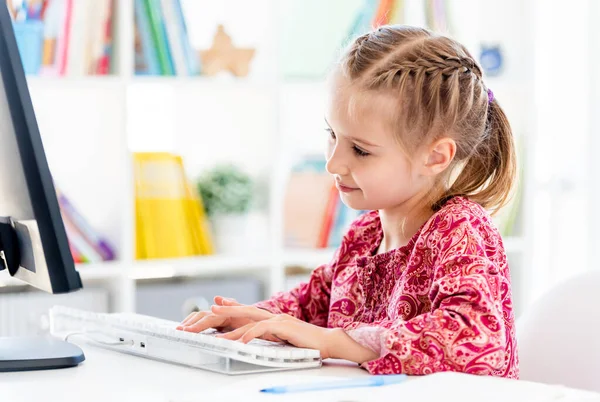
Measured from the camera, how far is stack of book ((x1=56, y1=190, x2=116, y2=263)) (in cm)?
266

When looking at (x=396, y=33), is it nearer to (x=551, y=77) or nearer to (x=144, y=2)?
(x=144, y=2)

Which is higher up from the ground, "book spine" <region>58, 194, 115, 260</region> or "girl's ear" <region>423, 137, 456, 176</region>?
"girl's ear" <region>423, 137, 456, 176</region>

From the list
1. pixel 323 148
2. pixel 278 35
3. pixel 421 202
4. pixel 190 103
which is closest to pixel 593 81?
pixel 323 148

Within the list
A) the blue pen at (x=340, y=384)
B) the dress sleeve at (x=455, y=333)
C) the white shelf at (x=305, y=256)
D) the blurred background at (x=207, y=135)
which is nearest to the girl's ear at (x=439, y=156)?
the dress sleeve at (x=455, y=333)

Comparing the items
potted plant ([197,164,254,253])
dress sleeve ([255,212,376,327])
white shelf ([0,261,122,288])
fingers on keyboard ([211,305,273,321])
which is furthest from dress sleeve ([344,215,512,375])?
potted plant ([197,164,254,253])

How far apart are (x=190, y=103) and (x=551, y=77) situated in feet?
4.63

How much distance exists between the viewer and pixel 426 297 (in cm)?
127

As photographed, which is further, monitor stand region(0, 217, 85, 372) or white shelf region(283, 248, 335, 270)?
white shelf region(283, 248, 335, 270)

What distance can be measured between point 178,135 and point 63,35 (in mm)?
489

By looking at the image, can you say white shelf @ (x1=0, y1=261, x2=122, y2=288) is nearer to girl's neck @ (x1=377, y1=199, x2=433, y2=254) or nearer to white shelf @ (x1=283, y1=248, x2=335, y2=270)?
white shelf @ (x1=283, y1=248, x2=335, y2=270)

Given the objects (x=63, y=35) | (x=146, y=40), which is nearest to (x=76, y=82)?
(x=63, y=35)

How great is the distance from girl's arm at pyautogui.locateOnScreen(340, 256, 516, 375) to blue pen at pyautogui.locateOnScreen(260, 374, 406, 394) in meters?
0.10

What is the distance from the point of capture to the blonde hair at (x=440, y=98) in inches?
52.1

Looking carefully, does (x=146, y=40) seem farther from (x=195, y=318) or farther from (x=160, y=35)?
(x=195, y=318)
